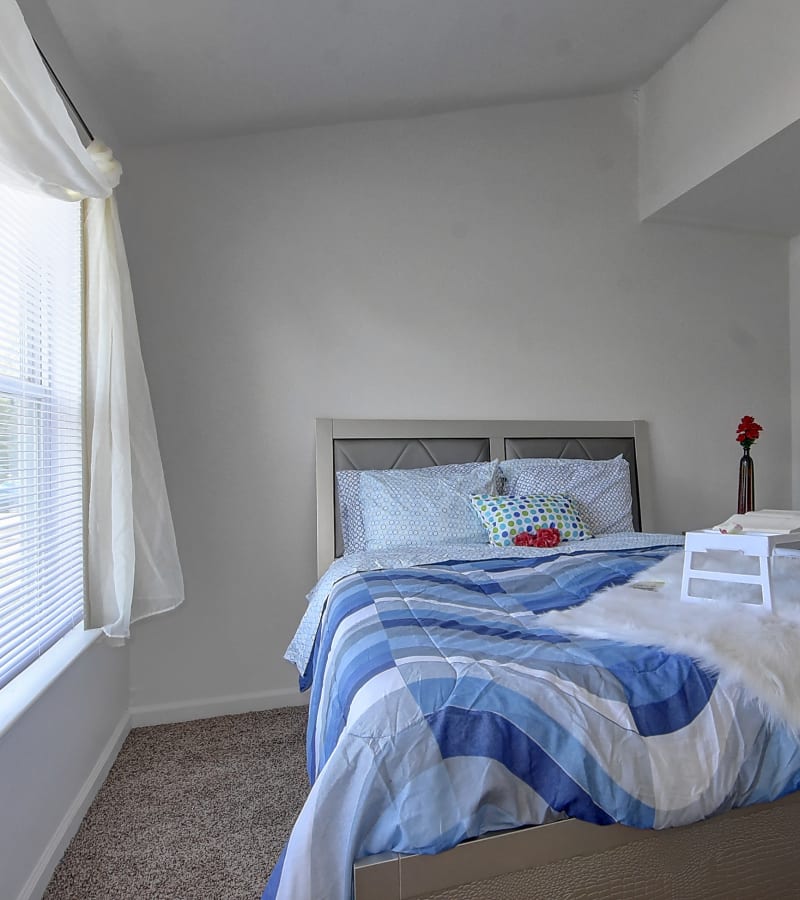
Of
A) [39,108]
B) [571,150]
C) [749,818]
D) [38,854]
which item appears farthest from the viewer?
[571,150]

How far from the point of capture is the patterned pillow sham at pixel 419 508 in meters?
2.56

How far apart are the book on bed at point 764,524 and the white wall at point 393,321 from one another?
58.1 inches

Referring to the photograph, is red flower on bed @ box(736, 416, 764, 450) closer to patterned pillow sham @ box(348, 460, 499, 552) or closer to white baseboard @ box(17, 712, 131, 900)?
patterned pillow sham @ box(348, 460, 499, 552)

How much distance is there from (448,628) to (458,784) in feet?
1.50

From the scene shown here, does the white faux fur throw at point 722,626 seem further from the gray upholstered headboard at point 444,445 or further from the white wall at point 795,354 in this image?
the white wall at point 795,354

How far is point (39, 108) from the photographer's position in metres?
1.40

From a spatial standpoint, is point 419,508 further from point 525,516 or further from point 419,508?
point 525,516

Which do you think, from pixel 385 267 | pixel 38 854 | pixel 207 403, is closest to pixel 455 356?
pixel 385 267

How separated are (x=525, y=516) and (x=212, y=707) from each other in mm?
1617

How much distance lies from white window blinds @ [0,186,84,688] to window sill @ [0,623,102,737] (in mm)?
27

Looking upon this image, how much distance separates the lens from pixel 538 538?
2.47 metres

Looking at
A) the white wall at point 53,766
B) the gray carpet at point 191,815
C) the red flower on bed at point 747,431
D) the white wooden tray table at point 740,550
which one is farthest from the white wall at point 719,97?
the white wall at point 53,766

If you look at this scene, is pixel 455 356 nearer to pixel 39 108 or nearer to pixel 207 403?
pixel 207 403

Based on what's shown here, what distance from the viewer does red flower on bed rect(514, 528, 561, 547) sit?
8.07 ft
